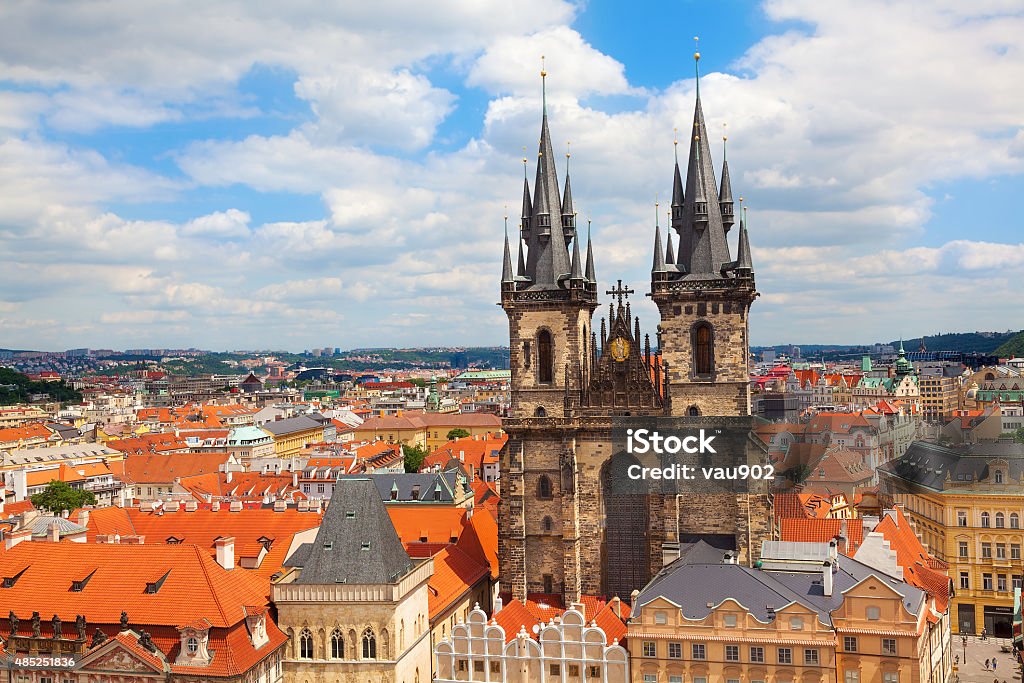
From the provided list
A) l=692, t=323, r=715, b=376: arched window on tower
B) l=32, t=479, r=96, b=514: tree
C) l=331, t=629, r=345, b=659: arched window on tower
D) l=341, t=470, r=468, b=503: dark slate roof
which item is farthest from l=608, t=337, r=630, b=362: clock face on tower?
l=32, t=479, r=96, b=514: tree

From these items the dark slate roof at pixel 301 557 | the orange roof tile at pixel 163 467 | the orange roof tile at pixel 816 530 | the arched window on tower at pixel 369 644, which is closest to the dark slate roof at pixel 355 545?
the dark slate roof at pixel 301 557

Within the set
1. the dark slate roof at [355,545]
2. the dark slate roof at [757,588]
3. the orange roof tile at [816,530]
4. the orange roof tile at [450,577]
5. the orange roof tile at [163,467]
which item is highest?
the dark slate roof at [355,545]

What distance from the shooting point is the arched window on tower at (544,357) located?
7006 cm

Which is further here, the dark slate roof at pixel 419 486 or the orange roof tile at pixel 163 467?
the orange roof tile at pixel 163 467

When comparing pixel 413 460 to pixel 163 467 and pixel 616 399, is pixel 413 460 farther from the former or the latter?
pixel 616 399

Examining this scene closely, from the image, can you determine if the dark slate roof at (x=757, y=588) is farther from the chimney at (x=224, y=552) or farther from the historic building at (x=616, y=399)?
the chimney at (x=224, y=552)

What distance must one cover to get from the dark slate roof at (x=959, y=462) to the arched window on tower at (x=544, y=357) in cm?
3665

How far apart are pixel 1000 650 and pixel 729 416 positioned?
28.3 metres

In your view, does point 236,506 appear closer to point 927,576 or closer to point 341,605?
point 341,605

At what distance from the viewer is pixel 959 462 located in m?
82.1

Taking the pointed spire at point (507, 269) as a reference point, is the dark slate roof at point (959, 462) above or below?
below

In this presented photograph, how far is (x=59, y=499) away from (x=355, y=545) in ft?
243

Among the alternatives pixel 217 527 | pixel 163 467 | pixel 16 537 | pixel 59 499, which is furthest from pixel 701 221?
pixel 163 467

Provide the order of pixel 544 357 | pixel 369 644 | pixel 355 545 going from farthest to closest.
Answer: pixel 544 357
pixel 355 545
pixel 369 644
